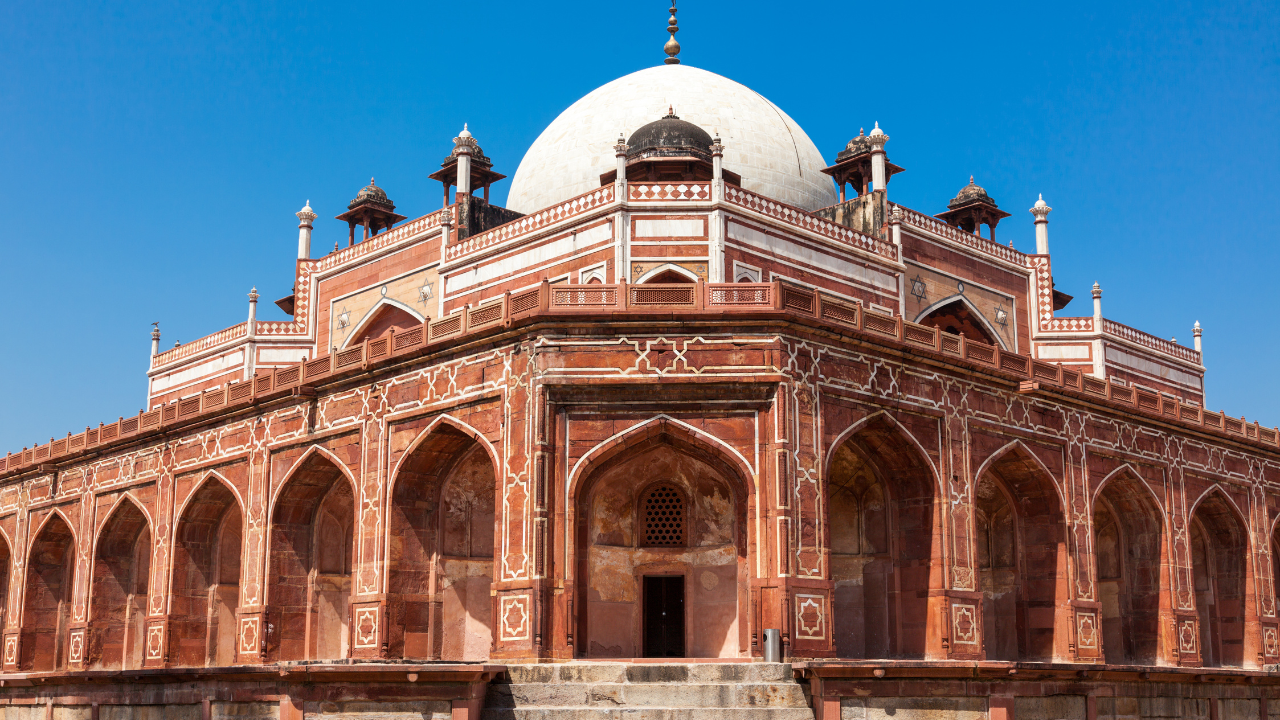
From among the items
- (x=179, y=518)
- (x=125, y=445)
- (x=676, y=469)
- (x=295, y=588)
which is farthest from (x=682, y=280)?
(x=125, y=445)

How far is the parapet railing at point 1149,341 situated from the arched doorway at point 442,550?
14950 millimetres

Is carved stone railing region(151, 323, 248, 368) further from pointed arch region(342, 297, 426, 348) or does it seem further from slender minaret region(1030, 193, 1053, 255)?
slender minaret region(1030, 193, 1053, 255)

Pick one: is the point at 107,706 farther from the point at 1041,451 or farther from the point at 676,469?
the point at 1041,451

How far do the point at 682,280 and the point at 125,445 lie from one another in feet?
40.4

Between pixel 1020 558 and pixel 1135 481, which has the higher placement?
pixel 1135 481

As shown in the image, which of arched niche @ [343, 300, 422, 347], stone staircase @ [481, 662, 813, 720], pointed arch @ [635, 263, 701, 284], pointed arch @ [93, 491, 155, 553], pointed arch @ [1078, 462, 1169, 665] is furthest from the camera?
arched niche @ [343, 300, 422, 347]

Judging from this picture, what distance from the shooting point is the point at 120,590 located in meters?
27.9

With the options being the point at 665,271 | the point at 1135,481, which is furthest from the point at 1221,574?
the point at 665,271

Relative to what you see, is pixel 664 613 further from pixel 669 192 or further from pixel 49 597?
pixel 49 597

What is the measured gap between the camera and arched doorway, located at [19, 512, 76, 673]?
2956 cm

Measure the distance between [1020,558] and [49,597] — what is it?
68.1 ft

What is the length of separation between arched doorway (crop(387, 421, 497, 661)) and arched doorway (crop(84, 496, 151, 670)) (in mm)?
8644

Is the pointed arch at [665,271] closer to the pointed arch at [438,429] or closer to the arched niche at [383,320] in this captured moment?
the pointed arch at [438,429]

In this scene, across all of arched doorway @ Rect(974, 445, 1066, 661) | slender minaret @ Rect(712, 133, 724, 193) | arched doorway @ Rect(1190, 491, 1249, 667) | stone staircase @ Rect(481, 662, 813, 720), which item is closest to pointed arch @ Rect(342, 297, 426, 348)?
slender minaret @ Rect(712, 133, 724, 193)
